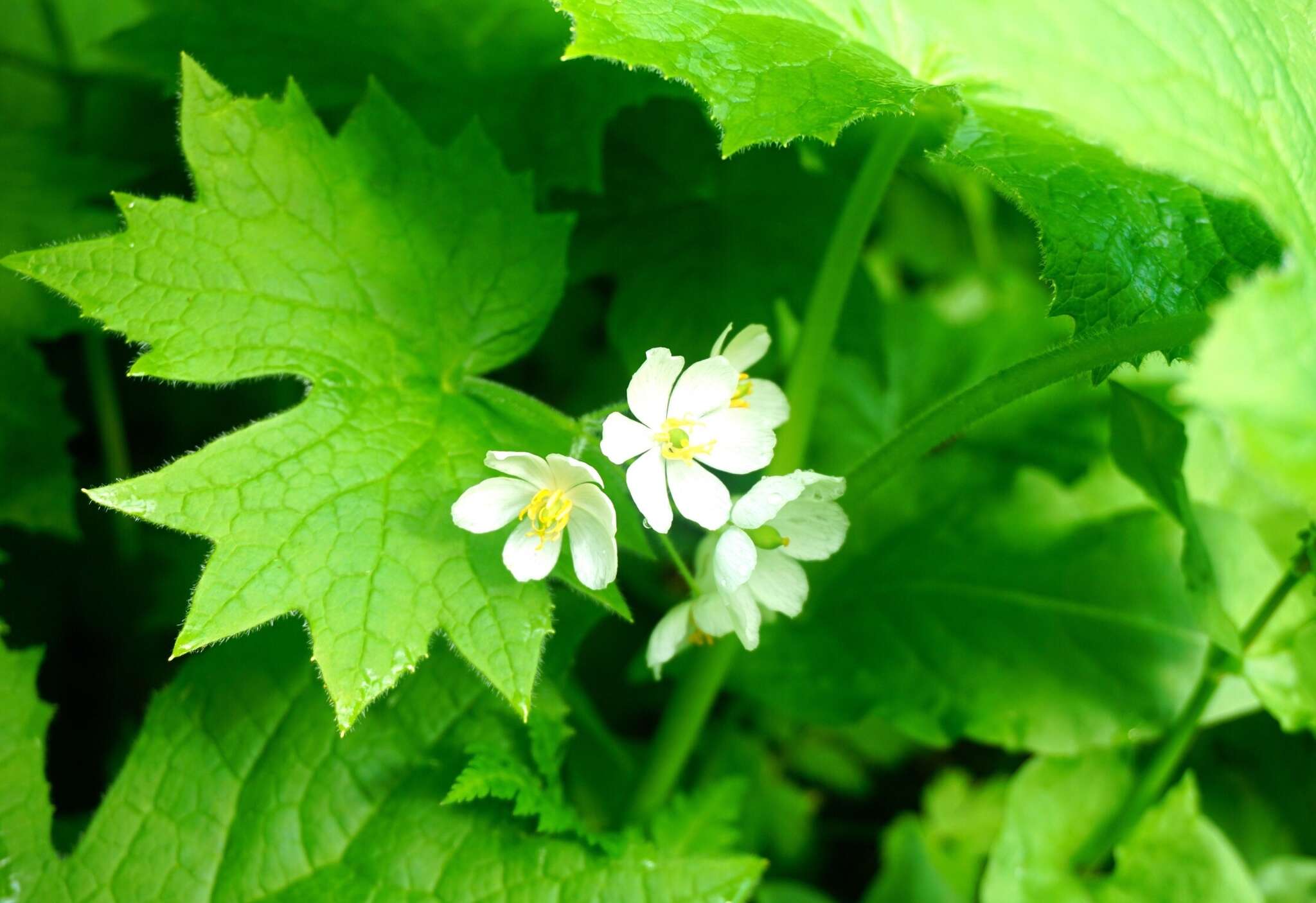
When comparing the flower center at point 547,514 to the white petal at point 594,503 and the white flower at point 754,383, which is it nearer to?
the white petal at point 594,503

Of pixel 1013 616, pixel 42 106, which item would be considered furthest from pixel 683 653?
pixel 42 106

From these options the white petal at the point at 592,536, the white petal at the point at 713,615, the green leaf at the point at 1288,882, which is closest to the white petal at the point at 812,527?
the white petal at the point at 713,615

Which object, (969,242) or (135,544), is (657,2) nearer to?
(135,544)

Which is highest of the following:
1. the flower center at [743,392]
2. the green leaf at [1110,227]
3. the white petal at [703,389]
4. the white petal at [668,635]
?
the green leaf at [1110,227]

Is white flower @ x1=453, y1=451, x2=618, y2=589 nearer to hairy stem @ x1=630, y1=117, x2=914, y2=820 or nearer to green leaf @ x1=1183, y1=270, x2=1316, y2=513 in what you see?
hairy stem @ x1=630, y1=117, x2=914, y2=820

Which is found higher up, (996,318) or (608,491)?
(608,491)

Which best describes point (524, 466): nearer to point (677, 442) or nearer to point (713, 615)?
point (677, 442)
